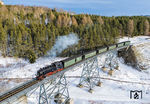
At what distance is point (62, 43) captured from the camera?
36594 millimetres

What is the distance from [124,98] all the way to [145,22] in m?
54.9

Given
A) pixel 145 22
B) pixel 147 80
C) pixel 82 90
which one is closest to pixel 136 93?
pixel 147 80

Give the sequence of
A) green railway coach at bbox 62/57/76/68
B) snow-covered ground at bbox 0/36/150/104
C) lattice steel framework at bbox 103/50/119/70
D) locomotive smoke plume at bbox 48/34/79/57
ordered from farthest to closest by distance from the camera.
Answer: locomotive smoke plume at bbox 48/34/79/57, lattice steel framework at bbox 103/50/119/70, snow-covered ground at bbox 0/36/150/104, green railway coach at bbox 62/57/76/68

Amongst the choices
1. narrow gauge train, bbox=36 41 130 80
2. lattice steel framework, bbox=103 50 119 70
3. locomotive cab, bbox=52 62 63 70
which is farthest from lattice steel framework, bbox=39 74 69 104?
lattice steel framework, bbox=103 50 119 70

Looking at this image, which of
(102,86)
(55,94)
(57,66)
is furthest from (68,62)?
(102,86)

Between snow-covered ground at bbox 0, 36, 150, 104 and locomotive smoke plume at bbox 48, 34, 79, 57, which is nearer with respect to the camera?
snow-covered ground at bbox 0, 36, 150, 104

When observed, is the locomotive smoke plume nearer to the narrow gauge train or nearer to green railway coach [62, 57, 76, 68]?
the narrow gauge train

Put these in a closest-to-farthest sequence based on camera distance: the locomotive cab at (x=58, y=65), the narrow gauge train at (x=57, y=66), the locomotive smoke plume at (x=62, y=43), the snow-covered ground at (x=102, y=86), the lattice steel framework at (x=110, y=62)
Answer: the narrow gauge train at (x=57, y=66) → the locomotive cab at (x=58, y=65) → the snow-covered ground at (x=102, y=86) → the lattice steel framework at (x=110, y=62) → the locomotive smoke plume at (x=62, y=43)

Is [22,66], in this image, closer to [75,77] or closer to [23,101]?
[75,77]

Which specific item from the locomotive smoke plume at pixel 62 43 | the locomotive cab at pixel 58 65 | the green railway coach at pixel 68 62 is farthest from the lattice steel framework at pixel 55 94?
the locomotive smoke plume at pixel 62 43

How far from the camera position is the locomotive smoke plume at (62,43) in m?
36.0

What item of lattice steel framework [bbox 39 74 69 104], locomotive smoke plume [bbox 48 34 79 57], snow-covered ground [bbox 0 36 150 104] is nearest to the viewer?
lattice steel framework [bbox 39 74 69 104]

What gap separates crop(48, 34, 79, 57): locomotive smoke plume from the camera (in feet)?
118

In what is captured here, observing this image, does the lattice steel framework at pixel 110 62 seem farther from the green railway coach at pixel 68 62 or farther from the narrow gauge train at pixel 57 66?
the green railway coach at pixel 68 62
